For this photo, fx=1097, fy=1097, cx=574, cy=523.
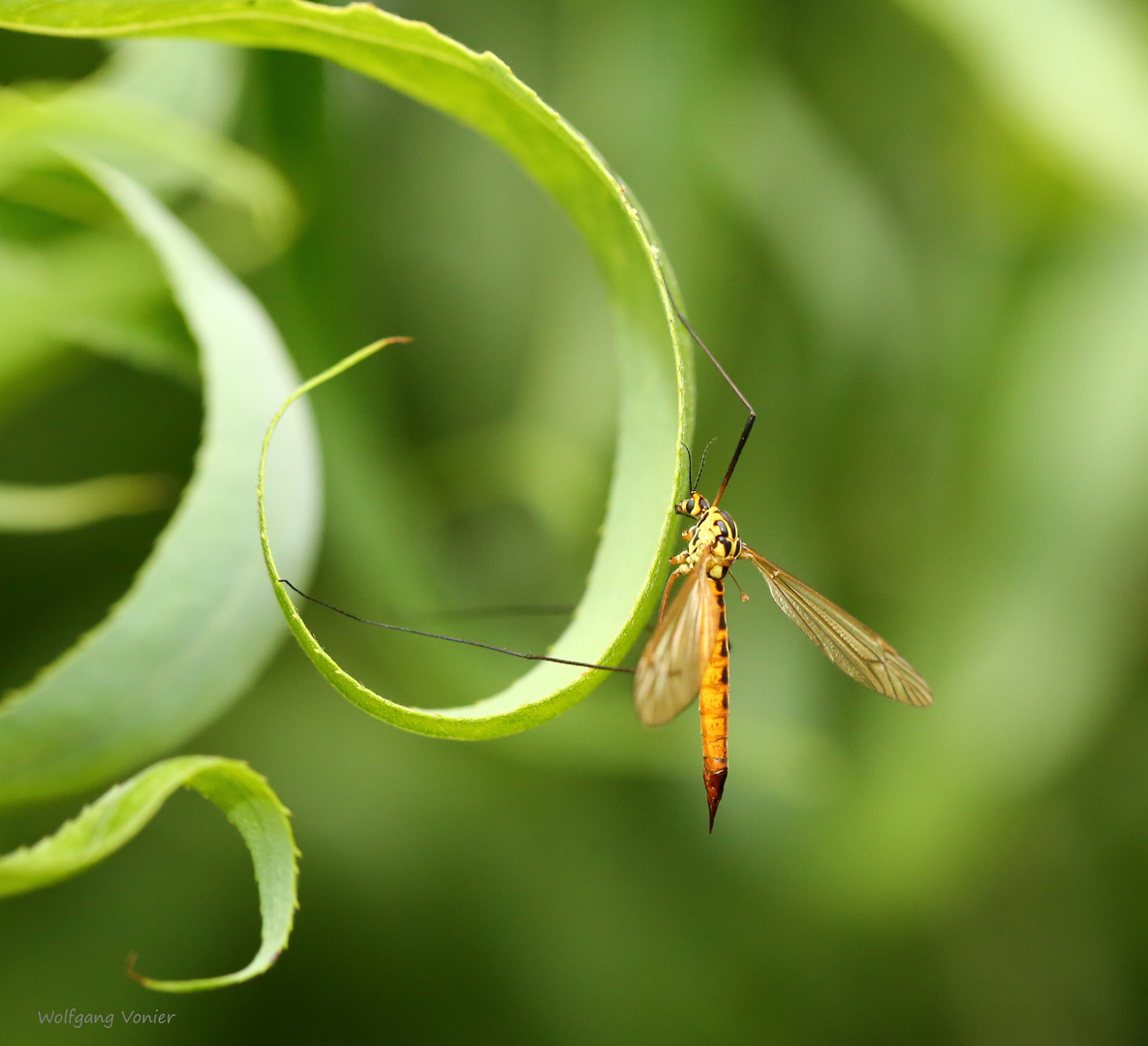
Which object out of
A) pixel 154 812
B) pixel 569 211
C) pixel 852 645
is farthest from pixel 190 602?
pixel 852 645

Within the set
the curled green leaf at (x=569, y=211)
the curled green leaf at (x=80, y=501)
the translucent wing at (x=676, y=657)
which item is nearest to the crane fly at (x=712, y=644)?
the translucent wing at (x=676, y=657)

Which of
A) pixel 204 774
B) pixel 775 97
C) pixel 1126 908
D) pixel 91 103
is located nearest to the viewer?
pixel 204 774

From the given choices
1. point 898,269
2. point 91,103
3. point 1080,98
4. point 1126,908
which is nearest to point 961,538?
point 898,269

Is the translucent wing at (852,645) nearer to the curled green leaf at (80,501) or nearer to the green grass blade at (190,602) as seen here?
the green grass blade at (190,602)

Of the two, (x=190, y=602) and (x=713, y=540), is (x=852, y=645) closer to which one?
(x=713, y=540)

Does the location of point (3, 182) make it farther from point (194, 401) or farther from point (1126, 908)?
point (1126, 908)

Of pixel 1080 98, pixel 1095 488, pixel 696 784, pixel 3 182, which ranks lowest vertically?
pixel 696 784

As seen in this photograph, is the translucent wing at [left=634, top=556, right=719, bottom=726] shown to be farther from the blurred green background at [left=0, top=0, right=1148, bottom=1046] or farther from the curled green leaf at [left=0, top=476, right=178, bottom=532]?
the curled green leaf at [left=0, top=476, right=178, bottom=532]
